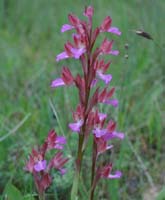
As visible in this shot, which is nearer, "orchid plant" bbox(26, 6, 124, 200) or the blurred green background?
"orchid plant" bbox(26, 6, 124, 200)

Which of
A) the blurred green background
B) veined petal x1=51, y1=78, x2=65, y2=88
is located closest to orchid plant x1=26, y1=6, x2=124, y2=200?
veined petal x1=51, y1=78, x2=65, y2=88

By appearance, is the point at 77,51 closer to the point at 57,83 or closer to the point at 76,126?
the point at 57,83

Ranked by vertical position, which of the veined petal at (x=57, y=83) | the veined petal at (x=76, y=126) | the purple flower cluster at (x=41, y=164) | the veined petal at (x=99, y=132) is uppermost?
the veined petal at (x=57, y=83)

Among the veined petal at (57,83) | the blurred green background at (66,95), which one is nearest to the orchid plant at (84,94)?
the veined petal at (57,83)

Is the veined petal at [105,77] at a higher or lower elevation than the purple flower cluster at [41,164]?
higher

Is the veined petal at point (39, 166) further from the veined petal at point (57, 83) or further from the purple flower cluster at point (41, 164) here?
the veined petal at point (57, 83)

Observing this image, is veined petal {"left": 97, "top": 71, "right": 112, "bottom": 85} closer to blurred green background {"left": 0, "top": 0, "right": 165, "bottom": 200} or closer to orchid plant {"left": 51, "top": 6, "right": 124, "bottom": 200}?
orchid plant {"left": 51, "top": 6, "right": 124, "bottom": 200}

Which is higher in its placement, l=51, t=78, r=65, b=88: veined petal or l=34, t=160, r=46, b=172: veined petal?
l=51, t=78, r=65, b=88: veined petal

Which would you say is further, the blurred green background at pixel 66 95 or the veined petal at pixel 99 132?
the blurred green background at pixel 66 95
